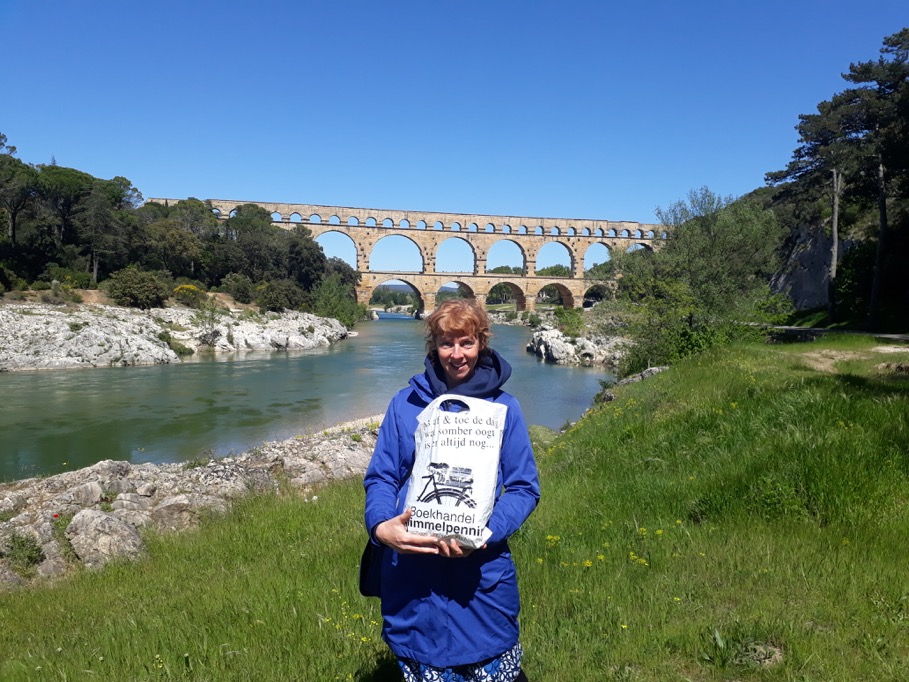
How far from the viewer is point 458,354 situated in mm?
1694

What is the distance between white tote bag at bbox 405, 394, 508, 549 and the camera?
142 centimetres

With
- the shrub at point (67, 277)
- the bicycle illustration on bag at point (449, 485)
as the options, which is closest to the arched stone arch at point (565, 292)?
the shrub at point (67, 277)

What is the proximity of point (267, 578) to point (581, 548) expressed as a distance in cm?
187

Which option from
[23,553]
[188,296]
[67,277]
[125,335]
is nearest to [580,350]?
[125,335]

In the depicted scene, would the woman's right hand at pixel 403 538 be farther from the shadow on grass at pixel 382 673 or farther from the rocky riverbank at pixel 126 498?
the rocky riverbank at pixel 126 498

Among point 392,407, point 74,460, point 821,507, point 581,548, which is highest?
point 392,407

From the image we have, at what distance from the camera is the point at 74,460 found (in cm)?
1093

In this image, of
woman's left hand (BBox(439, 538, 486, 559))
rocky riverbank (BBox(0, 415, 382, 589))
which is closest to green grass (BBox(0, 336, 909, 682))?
rocky riverbank (BBox(0, 415, 382, 589))

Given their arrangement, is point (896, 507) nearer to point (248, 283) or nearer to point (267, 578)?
point (267, 578)

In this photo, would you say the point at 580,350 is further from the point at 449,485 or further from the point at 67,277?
the point at 449,485

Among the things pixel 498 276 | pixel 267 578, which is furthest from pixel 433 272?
pixel 267 578

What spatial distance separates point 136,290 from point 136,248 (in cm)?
751

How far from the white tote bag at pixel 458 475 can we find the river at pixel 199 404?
394 inches

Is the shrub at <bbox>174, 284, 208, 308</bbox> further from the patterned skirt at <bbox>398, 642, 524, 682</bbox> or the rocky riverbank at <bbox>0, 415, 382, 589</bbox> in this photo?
the patterned skirt at <bbox>398, 642, 524, 682</bbox>
